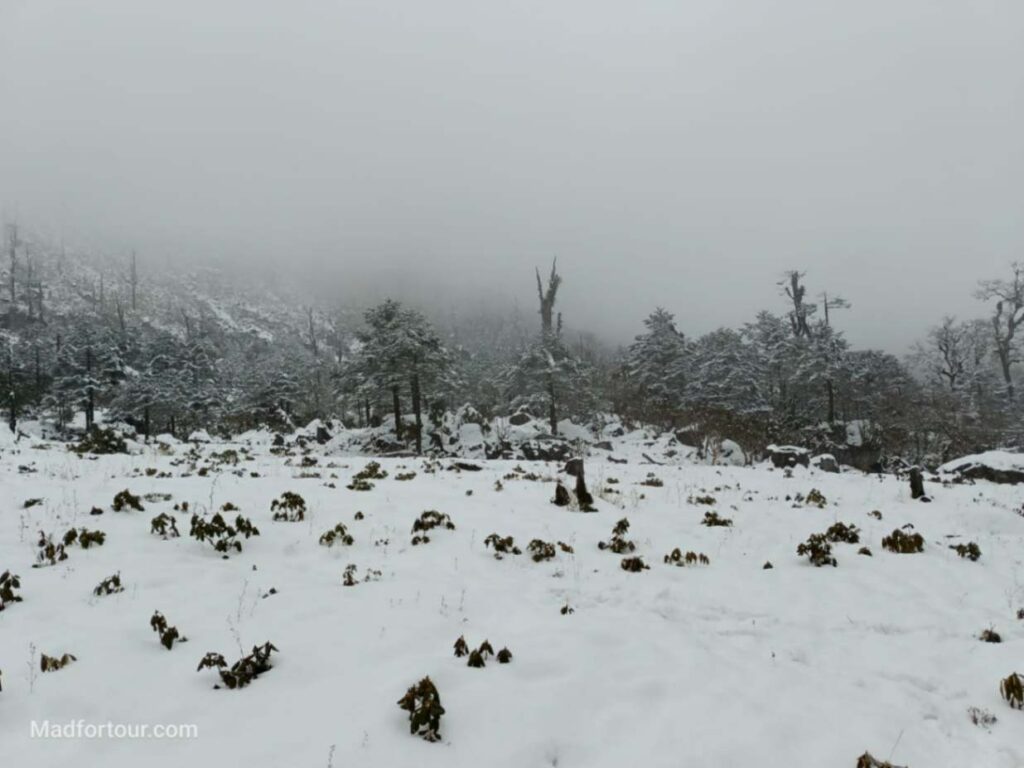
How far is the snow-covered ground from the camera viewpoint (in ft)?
13.3

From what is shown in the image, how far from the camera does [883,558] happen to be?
9461mm

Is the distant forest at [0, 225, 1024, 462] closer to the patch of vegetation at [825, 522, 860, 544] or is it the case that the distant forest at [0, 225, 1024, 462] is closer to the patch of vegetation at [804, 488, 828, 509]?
the patch of vegetation at [804, 488, 828, 509]

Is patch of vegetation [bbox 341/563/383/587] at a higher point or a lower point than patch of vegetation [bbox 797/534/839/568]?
higher

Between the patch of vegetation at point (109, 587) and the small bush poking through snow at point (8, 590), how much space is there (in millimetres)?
672

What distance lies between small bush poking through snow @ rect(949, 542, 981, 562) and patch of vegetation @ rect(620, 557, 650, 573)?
6146 millimetres

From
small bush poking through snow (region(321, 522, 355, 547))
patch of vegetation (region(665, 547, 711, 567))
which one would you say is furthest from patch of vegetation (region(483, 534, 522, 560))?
patch of vegetation (region(665, 547, 711, 567))

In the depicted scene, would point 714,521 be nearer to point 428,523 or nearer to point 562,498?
point 562,498

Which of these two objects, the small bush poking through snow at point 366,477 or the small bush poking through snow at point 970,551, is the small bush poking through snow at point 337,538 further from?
the small bush poking through snow at point 970,551

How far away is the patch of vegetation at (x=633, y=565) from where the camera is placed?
8289 millimetres

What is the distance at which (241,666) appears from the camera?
15.3ft

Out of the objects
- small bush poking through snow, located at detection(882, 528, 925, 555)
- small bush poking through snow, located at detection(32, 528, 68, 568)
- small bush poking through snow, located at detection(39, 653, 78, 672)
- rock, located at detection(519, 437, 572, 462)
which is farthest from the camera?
rock, located at detection(519, 437, 572, 462)

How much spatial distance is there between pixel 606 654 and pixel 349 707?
2.50 metres

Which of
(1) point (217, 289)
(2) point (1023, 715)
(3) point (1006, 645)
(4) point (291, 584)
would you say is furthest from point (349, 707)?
(1) point (217, 289)

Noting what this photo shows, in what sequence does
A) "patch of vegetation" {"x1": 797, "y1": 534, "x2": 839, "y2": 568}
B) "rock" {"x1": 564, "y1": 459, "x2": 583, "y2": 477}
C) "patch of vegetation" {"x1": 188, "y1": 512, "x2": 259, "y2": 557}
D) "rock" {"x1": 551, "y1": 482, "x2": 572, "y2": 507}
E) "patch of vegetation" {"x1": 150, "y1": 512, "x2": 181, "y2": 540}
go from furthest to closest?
"rock" {"x1": 564, "y1": 459, "x2": 583, "y2": 477} → "rock" {"x1": 551, "y1": 482, "x2": 572, "y2": 507} → "patch of vegetation" {"x1": 797, "y1": 534, "x2": 839, "y2": 568} → "patch of vegetation" {"x1": 150, "y1": 512, "x2": 181, "y2": 540} → "patch of vegetation" {"x1": 188, "y1": 512, "x2": 259, "y2": 557}
